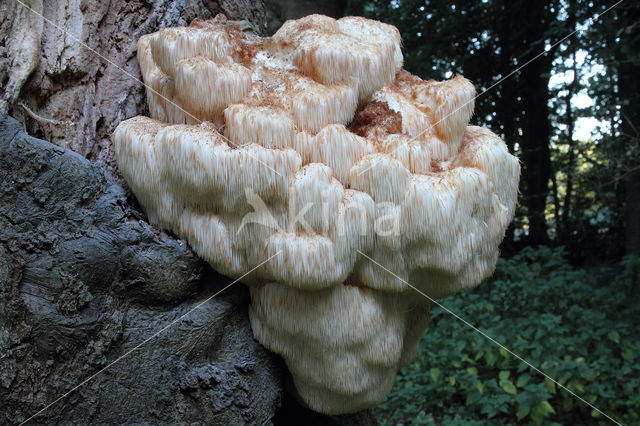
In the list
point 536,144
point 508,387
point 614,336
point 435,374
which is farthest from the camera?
point 536,144

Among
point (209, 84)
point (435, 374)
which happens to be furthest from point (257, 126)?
point (435, 374)

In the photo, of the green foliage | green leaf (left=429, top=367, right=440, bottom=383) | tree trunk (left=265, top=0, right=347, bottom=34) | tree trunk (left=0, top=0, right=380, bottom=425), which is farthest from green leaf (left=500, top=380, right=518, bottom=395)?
tree trunk (left=265, top=0, right=347, bottom=34)

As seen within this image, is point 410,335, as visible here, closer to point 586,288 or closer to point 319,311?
point 319,311

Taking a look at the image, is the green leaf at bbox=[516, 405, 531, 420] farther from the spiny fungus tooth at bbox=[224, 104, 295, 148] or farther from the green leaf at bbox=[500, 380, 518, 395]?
the spiny fungus tooth at bbox=[224, 104, 295, 148]

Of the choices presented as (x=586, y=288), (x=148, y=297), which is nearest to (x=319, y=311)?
(x=148, y=297)

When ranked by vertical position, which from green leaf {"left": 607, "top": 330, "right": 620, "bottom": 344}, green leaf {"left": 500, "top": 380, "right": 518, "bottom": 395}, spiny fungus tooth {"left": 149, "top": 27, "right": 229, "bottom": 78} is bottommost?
green leaf {"left": 500, "top": 380, "right": 518, "bottom": 395}

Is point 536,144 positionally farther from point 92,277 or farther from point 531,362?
point 92,277

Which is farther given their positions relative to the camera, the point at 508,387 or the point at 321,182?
the point at 508,387

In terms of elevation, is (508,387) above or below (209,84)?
below
